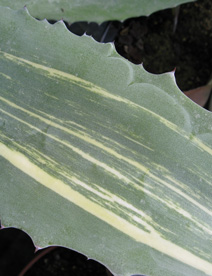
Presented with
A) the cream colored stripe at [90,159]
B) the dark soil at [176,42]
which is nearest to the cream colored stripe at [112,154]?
the cream colored stripe at [90,159]

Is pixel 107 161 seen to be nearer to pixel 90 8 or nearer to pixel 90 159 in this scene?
pixel 90 159

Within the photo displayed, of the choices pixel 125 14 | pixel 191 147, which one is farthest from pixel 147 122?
pixel 125 14

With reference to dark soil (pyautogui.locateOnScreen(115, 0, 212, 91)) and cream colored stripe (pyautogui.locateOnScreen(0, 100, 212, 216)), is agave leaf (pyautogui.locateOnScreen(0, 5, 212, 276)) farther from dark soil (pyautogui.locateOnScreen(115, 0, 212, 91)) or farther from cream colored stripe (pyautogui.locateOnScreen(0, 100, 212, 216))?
dark soil (pyautogui.locateOnScreen(115, 0, 212, 91))

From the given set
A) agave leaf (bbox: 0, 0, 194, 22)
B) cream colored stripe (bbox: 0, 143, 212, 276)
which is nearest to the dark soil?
agave leaf (bbox: 0, 0, 194, 22)

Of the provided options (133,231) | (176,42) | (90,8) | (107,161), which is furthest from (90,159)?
(176,42)

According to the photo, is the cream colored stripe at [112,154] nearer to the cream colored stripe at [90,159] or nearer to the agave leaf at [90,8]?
the cream colored stripe at [90,159]

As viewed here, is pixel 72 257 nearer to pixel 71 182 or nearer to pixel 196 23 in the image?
pixel 71 182
